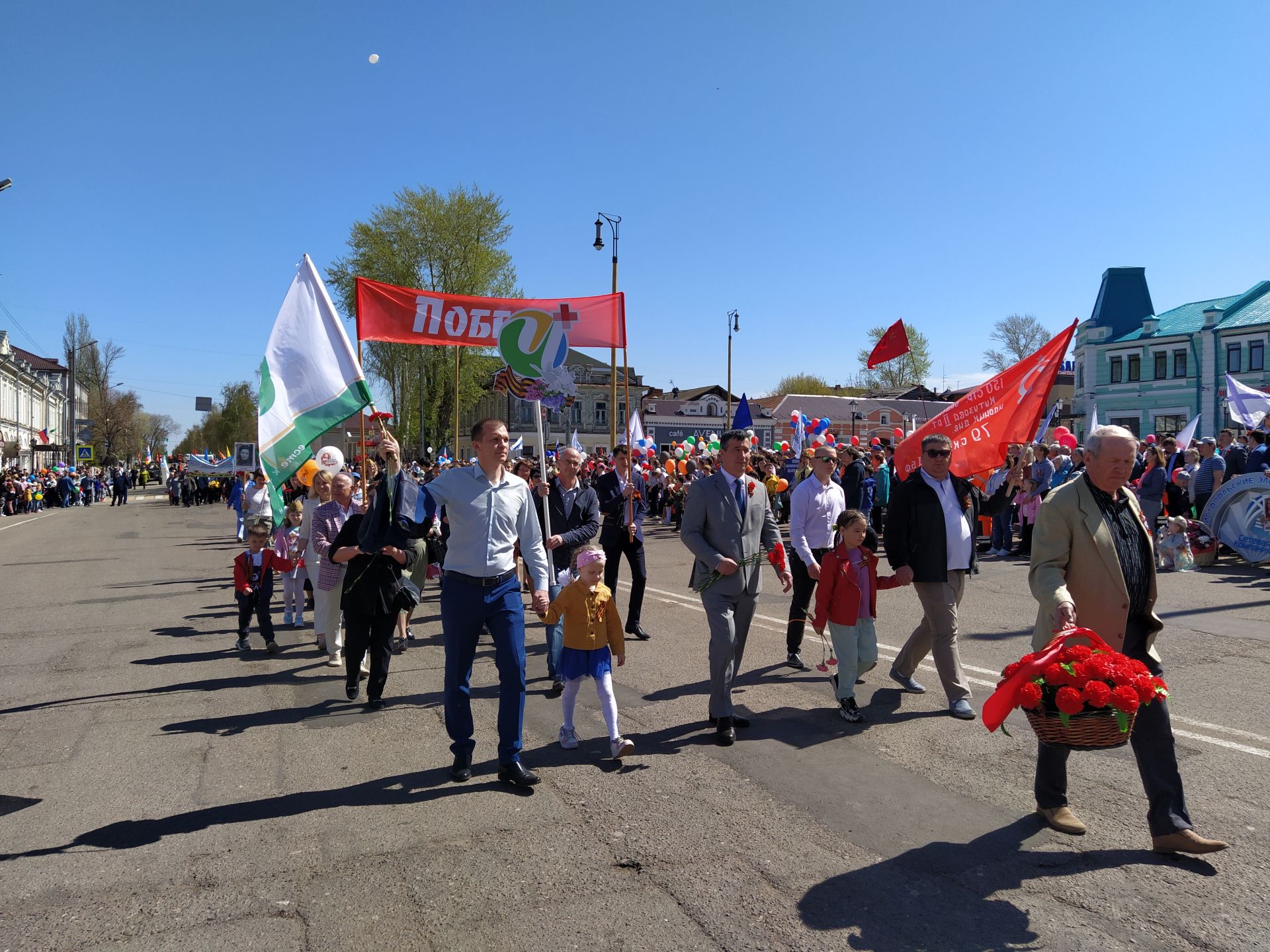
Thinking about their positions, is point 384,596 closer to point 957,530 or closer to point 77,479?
point 957,530

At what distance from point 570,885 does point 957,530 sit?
3.83 meters

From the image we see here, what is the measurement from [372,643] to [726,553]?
280 centimetres

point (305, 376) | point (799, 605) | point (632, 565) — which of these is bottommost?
point (799, 605)

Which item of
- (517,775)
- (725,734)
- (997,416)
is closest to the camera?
(517,775)

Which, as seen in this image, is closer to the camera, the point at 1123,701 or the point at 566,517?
the point at 1123,701

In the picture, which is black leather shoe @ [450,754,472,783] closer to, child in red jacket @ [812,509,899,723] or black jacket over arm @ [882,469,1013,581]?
child in red jacket @ [812,509,899,723]

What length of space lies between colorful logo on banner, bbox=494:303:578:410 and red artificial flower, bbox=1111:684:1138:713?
561 cm

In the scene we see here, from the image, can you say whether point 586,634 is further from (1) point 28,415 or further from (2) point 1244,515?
(1) point 28,415

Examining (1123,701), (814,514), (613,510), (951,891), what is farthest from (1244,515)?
(951,891)

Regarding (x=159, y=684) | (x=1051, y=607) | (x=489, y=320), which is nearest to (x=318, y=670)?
(x=159, y=684)

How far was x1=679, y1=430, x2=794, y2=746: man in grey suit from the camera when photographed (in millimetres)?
5727

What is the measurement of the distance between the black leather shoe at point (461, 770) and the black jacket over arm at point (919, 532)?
3139 millimetres

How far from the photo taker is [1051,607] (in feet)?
13.4

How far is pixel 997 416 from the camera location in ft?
26.5
